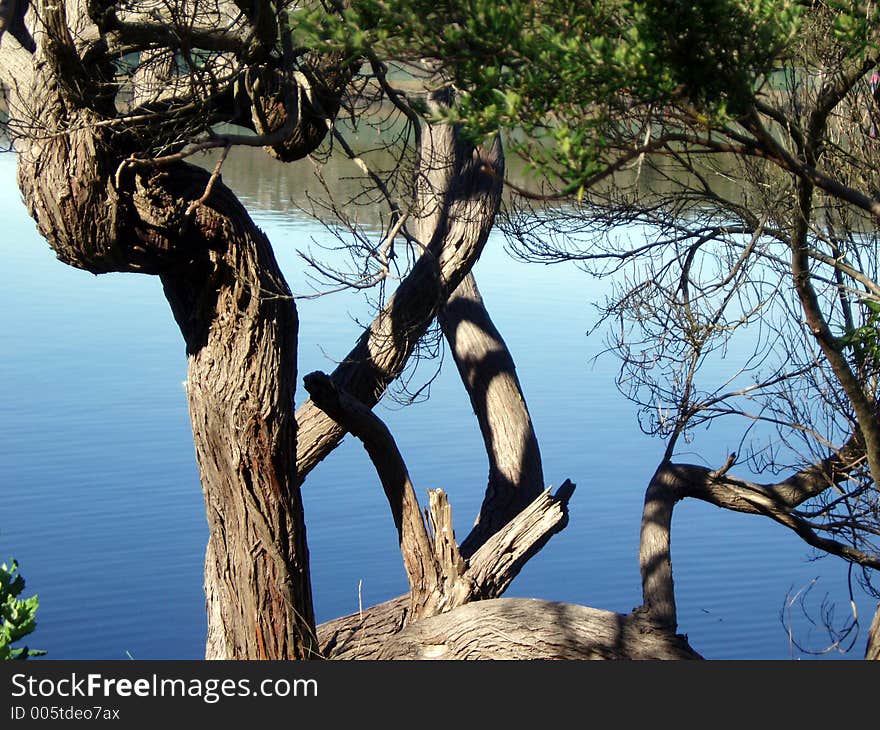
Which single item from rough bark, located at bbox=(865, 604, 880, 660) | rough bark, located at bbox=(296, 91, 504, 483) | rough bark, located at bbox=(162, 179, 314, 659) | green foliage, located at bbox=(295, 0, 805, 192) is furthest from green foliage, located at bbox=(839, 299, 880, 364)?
rough bark, located at bbox=(296, 91, 504, 483)

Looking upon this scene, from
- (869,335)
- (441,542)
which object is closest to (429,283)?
(441,542)

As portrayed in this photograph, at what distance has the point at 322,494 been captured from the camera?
11.2 meters

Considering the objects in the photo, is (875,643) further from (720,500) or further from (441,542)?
(441,542)

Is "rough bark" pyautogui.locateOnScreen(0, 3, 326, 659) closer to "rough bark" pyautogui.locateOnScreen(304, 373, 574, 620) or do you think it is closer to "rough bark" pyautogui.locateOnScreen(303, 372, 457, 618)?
"rough bark" pyautogui.locateOnScreen(303, 372, 457, 618)

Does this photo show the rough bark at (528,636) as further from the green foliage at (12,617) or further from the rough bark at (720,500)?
the green foliage at (12,617)

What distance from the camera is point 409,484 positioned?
6.52 meters

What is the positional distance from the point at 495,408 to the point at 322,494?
3.29m

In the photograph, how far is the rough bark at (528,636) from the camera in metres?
5.59

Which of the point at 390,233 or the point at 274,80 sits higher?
the point at 274,80

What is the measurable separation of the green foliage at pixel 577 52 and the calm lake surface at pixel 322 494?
4375 millimetres

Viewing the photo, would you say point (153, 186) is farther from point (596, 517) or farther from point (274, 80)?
point (596, 517)

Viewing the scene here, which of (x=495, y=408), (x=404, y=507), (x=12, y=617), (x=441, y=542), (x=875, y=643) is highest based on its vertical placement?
(x=495, y=408)

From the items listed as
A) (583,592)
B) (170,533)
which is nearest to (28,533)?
(170,533)

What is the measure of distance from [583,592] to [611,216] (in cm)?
409
